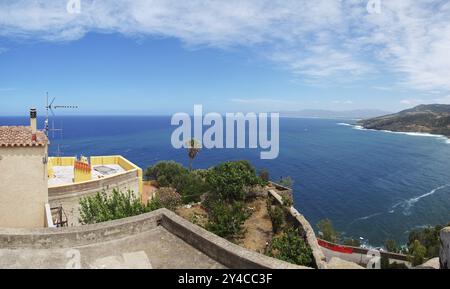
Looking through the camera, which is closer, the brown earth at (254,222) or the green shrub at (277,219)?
the brown earth at (254,222)

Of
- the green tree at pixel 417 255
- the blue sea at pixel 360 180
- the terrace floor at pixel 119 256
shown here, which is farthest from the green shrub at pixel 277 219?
the blue sea at pixel 360 180

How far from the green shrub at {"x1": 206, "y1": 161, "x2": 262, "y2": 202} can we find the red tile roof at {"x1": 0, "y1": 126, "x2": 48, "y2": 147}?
1467cm

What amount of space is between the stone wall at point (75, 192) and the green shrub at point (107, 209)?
15.9 inches

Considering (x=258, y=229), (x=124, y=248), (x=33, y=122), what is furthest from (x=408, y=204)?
(x=124, y=248)

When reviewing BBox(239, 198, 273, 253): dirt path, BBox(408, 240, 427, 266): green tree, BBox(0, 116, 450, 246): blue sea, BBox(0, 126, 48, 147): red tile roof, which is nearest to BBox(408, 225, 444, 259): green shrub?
BBox(408, 240, 427, 266): green tree

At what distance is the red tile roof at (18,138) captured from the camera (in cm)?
1377

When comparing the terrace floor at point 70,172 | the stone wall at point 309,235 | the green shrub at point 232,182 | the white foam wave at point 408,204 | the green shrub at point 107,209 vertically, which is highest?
the terrace floor at point 70,172

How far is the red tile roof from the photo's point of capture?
1377cm

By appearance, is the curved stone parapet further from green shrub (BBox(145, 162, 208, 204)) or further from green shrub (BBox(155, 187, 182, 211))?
green shrub (BBox(145, 162, 208, 204))

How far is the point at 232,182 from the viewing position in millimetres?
27172

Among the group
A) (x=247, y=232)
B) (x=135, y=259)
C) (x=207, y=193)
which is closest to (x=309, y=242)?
(x=247, y=232)

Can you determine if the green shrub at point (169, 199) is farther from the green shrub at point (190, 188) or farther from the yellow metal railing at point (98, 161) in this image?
the yellow metal railing at point (98, 161)

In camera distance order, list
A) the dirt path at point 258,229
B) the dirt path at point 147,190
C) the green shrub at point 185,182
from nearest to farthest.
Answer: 1. the dirt path at point 258,229
2. the green shrub at point 185,182
3. the dirt path at point 147,190
